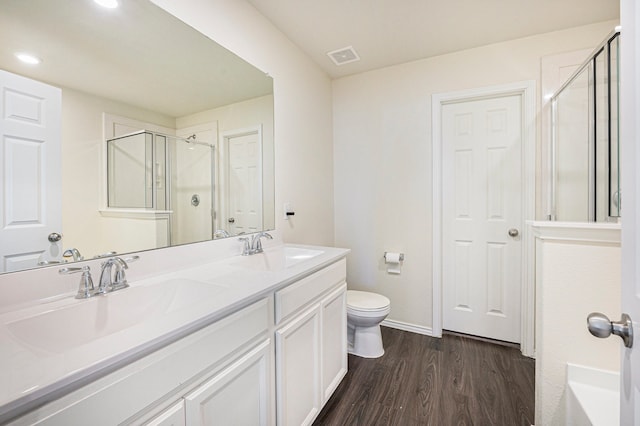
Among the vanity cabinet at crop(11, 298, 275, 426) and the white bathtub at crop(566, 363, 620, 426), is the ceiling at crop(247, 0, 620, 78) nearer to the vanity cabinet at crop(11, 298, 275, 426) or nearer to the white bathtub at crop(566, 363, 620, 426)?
the vanity cabinet at crop(11, 298, 275, 426)

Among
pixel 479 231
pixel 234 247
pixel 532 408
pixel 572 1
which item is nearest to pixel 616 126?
pixel 572 1

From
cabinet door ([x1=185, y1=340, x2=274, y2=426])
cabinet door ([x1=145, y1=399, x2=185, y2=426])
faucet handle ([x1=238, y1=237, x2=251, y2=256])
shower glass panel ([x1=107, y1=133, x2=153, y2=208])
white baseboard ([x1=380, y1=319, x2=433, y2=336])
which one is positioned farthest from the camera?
white baseboard ([x1=380, y1=319, x2=433, y2=336])

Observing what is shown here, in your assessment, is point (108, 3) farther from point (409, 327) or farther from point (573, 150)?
point (409, 327)

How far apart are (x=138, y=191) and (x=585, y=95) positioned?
2.58 meters

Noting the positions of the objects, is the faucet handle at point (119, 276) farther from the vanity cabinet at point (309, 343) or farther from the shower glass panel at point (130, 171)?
the vanity cabinet at point (309, 343)

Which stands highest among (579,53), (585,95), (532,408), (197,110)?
(579,53)

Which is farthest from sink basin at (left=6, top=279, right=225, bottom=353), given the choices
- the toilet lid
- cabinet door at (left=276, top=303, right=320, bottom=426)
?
the toilet lid

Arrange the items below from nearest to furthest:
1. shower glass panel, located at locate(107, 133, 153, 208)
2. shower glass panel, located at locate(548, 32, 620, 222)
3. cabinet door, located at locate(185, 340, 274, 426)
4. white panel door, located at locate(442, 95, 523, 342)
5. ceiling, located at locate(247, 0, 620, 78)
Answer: cabinet door, located at locate(185, 340, 274, 426), shower glass panel, located at locate(107, 133, 153, 208), shower glass panel, located at locate(548, 32, 620, 222), ceiling, located at locate(247, 0, 620, 78), white panel door, located at locate(442, 95, 523, 342)

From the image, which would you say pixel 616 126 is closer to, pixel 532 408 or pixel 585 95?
pixel 585 95

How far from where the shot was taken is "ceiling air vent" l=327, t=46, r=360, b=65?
237 centimetres

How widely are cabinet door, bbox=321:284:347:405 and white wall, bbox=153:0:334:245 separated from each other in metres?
0.71

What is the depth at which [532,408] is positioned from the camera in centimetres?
162

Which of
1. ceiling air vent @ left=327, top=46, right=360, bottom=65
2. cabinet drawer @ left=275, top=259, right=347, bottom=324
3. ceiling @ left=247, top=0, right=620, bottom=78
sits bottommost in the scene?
cabinet drawer @ left=275, top=259, right=347, bottom=324

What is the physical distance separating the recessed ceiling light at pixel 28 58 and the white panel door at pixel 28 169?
58mm
